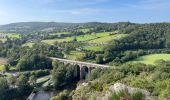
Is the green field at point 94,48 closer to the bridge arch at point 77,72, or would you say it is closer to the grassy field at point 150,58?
the bridge arch at point 77,72

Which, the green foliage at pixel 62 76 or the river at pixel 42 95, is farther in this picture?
the green foliage at pixel 62 76

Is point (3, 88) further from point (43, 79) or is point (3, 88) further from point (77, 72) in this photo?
point (77, 72)

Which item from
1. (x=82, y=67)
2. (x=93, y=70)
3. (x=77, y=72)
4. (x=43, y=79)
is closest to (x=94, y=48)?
(x=82, y=67)

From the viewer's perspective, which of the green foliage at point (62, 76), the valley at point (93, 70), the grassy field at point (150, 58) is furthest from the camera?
the grassy field at point (150, 58)

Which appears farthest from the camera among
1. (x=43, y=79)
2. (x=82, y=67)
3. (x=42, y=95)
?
(x=82, y=67)

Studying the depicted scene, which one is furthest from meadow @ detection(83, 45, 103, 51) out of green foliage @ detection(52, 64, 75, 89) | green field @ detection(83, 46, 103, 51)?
green foliage @ detection(52, 64, 75, 89)

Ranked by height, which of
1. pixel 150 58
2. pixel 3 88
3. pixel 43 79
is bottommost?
pixel 43 79

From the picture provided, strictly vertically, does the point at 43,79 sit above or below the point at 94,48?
below

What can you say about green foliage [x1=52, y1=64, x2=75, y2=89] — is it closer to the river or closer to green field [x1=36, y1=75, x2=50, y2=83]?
green field [x1=36, y1=75, x2=50, y2=83]

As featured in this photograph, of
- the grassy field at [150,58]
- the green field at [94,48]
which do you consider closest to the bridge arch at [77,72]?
the grassy field at [150,58]

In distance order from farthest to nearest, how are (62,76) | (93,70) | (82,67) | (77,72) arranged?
(82,67) < (77,72) < (93,70) < (62,76)

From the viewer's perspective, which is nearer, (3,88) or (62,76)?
→ (3,88)
